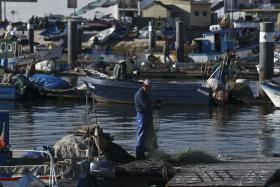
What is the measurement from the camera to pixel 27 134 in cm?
2272

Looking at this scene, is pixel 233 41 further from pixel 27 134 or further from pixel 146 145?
pixel 146 145

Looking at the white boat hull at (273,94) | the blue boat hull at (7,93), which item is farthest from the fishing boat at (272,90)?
the blue boat hull at (7,93)

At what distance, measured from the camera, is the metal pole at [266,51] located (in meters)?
29.7

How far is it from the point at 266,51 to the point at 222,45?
1565 cm

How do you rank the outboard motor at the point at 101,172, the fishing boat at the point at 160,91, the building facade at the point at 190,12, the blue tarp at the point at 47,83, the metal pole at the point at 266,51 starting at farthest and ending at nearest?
the building facade at the point at 190,12 < the blue tarp at the point at 47,83 < the metal pole at the point at 266,51 < the fishing boat at the point at 160,91 < the outboard motor at the point at 101,172

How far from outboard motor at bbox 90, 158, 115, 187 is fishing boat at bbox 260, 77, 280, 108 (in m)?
15.0

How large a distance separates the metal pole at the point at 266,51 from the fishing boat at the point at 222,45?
14.1 metres

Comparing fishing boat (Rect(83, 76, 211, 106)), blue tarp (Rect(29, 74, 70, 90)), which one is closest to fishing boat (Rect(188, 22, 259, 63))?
blue tarp (Rect(29, 74, 70, 90))

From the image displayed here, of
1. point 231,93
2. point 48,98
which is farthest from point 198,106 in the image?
point 48,98

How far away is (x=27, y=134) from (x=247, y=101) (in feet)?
31.8

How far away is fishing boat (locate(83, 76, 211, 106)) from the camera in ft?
95.7

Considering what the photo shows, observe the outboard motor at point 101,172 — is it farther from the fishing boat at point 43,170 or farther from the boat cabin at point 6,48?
the boat cabin at point 6,48

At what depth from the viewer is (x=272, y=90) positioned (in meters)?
27.9

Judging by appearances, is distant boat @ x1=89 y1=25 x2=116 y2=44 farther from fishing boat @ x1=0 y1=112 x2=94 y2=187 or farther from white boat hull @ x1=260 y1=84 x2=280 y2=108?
fishing boat @ x1=0 y1=112 x2=94 y2=187
